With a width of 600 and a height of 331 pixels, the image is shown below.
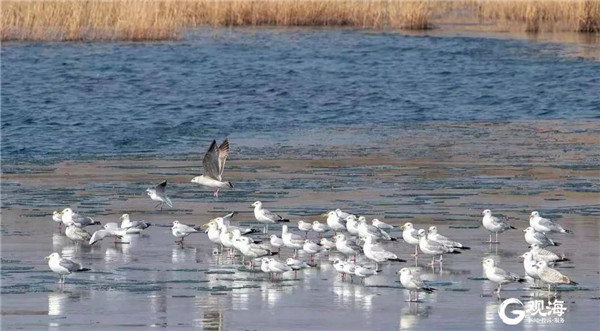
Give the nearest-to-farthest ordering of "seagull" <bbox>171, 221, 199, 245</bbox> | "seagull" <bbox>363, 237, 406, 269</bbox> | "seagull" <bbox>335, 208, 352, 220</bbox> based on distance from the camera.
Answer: "seagull" <bbox>363, 237, 406, 269</bbox>, "seagull" <bbox>171, 221, 199, 245</bbox>, "seagull" <bbox>335, 208, 352, 220</bbox>

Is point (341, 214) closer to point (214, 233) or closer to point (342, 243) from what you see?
point (342, 243)

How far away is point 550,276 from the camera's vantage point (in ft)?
31.6

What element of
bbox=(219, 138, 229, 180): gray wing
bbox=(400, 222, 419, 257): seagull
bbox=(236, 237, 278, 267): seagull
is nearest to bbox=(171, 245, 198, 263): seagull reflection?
bbox=(236, 237, 278, 267): seagull

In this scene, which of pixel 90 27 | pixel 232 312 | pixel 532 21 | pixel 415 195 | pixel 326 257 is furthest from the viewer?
A: pixel 532 21

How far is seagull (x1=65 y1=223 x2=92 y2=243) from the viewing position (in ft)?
39.0

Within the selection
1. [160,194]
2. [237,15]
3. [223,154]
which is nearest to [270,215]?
[160,194]

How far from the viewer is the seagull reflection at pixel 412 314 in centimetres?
862

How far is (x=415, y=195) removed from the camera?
14.7m

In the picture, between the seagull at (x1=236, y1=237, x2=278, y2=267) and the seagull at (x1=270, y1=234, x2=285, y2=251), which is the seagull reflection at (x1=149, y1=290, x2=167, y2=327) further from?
the seagull at (x1=270, y1=234, x2=285, y2=251)

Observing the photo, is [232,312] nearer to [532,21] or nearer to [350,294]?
[350,294]

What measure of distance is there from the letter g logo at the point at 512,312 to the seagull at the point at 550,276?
1.12 feet

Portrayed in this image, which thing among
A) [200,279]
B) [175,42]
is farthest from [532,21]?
[200,279]

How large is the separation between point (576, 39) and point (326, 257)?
26.2 m
